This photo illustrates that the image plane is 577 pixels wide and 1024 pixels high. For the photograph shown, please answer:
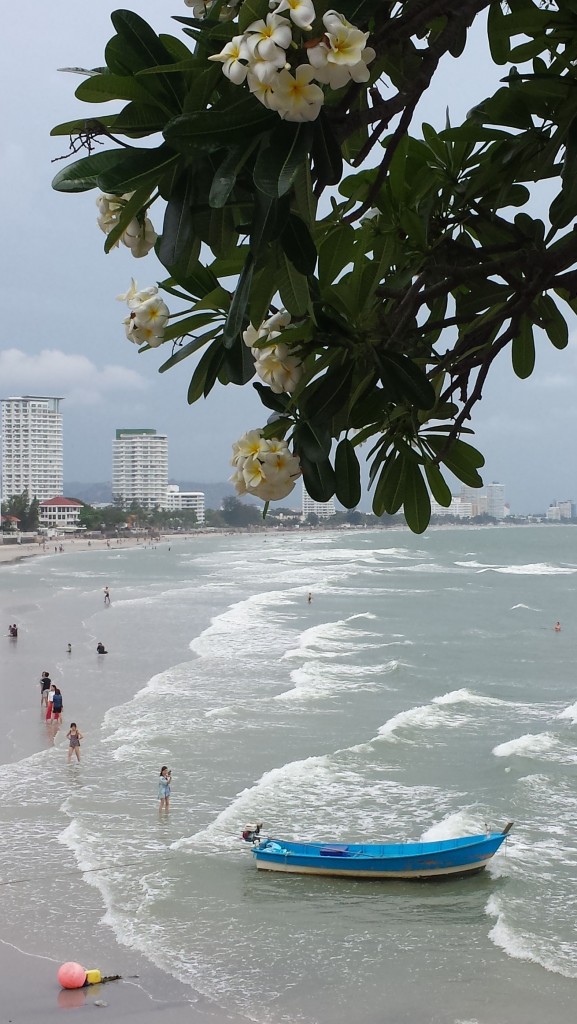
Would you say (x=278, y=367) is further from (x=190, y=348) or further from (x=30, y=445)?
(x=30, y=445)

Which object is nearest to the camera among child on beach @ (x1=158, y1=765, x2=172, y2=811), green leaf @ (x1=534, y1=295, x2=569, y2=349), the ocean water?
green leaf @ (x1=534, y1=295, x2=569, y2=349)

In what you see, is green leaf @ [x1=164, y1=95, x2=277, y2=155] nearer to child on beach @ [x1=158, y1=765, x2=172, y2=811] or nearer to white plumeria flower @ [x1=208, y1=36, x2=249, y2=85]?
white plumeria flower @ [x1=208, y1=36, x2=249, y2=85]

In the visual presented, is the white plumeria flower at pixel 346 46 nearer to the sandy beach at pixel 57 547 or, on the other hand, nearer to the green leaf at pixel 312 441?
the green leaf at pixel 312 441

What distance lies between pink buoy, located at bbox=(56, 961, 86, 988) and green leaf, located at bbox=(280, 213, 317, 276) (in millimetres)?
8541

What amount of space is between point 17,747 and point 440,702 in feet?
28.8

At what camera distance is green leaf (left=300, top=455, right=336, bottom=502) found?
144 centimetres

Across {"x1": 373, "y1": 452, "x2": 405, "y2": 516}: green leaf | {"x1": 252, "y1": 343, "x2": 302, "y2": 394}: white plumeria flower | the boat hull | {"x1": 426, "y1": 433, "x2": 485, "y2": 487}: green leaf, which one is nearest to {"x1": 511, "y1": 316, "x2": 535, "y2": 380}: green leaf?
{"x1": 426, "y1": 433, "x2": 485, "y2": 487}: green leaf

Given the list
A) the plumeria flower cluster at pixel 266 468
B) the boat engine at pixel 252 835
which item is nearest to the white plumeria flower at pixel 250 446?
the plumeria flower cluster at pixel 266 468

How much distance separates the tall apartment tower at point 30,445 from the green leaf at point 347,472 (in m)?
161

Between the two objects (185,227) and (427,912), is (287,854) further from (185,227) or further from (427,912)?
(185,227)

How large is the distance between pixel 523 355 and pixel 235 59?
4.24 ft

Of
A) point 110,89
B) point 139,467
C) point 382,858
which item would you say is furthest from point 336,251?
point 139,467

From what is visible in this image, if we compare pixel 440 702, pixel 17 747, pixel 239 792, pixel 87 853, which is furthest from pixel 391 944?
pixel 440 702

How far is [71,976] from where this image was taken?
8469 millimetres
